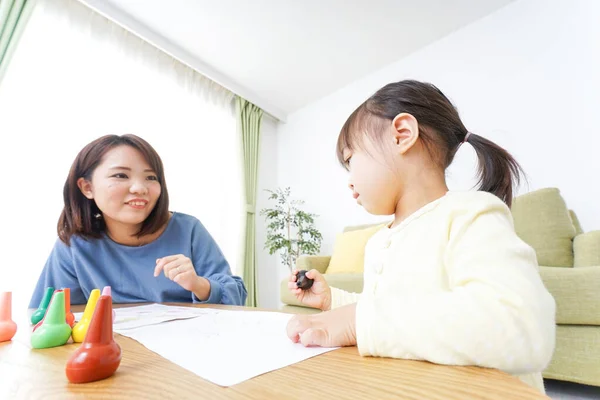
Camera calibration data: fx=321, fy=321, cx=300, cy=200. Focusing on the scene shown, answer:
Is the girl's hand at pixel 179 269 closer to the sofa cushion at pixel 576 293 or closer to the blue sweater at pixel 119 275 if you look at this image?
the blue sweater at pixel 119 275

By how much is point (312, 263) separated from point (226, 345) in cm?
252

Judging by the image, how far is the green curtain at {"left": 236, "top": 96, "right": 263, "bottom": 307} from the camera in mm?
3604

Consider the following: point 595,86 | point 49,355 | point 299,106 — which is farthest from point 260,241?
point 49,355

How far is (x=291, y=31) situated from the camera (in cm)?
292

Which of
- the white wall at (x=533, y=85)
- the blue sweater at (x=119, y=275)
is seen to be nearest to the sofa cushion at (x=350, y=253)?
the white wall at (x=533, y=85)

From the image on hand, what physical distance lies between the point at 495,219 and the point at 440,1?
286cm

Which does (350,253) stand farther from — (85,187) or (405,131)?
(405,131)

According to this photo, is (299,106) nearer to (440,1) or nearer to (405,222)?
(440,1)

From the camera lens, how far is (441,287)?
45cm

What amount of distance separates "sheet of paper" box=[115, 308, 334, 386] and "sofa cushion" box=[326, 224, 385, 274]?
2.09 meters

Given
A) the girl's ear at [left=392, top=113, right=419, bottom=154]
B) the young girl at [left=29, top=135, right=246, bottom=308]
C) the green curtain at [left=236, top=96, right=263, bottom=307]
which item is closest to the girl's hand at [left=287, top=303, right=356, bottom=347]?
the girl's ear at [left=392, top=113, right=419, bottom=154]

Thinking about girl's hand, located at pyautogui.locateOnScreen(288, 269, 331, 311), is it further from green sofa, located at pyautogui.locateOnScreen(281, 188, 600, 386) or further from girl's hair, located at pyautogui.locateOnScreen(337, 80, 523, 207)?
green sofa, located at pyautogui.locateOnScreen(281, 188, 600, 386)

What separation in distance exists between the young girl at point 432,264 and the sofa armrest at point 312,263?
2.21 m

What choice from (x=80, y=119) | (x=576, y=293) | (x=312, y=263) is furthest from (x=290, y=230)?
(x=576, y=293)
